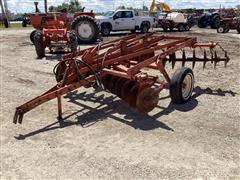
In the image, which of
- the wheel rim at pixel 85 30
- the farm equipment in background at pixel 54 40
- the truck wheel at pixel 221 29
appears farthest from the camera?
the truck wheel at pixel 221 29

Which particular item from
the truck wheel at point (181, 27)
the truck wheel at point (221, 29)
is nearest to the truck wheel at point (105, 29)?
the truck wheel at point (181, 27)

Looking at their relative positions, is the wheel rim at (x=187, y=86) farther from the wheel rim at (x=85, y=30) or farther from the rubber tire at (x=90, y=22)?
the wheel rim at (x=85, y=30)

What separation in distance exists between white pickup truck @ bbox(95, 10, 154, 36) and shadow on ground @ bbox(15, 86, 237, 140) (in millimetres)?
14073

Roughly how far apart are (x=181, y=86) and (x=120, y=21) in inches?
614

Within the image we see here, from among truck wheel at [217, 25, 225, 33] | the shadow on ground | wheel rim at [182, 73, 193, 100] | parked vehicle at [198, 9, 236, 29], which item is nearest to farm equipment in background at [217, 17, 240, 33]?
truck wheel at [217, 25, 225, 33]

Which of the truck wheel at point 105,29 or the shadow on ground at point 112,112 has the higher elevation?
the truck wheel at point 105,29

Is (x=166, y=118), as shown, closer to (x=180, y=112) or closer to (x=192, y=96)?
(x=180, y=112)

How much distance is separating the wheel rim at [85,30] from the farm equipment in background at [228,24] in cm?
1207

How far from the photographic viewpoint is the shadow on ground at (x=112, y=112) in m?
5.62

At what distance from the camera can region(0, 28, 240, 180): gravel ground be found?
4195 mm

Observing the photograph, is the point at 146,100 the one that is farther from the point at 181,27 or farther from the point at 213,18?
the point at 213,18

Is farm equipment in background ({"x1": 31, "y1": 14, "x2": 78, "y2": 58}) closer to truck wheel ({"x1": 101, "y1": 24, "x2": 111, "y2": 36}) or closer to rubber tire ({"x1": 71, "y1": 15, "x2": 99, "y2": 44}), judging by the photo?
rubber tire ({"x1": 71, "y1": 15, "x2": 99, "y2": 44})

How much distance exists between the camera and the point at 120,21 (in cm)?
2133

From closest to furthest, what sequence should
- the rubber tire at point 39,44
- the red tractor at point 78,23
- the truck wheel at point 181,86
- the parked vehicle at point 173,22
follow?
the truck wheel at point 181,86
the rubber tire at point 39,44
the red tractor at point 78,23
the parked vehicle at point 173,22
